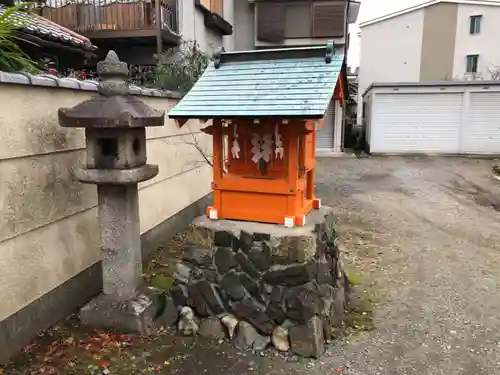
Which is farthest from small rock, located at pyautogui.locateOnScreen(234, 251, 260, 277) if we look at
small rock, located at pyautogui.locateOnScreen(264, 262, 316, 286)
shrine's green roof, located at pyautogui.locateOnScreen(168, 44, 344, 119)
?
shrine's green roof, located at pyautogui.locateOnScreen(168, 44, 344, 119)

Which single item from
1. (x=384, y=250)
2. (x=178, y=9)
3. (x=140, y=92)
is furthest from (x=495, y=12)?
(x=140, y=92)

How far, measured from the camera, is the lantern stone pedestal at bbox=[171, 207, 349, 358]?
3.67 m

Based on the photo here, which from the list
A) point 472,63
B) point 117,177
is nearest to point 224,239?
point 117,177

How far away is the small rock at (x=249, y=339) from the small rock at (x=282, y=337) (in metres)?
0.08

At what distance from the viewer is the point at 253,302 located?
386cm

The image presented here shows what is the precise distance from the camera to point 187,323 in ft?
13.0

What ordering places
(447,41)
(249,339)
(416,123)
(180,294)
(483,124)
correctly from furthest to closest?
1. (447,41)
2. (416,123)
3. (483,124)
4. (180,294)
5. (249,339)

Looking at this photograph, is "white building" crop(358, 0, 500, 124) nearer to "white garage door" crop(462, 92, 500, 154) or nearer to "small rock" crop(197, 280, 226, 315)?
"white garage door" crop(462, 92, 500, 154)

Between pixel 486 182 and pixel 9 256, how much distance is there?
11.6 metres

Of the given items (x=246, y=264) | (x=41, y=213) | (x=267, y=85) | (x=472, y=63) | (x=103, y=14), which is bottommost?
(x=246, y=264)

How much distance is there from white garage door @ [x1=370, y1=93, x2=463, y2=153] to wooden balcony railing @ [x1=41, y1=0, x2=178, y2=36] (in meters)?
9.48

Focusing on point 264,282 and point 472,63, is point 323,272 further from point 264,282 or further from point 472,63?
point 472,63

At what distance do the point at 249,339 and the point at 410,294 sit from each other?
83.1 inches

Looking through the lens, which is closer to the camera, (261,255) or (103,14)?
(261,255)
